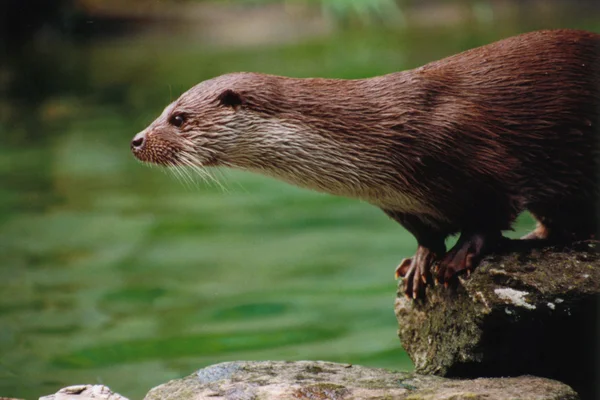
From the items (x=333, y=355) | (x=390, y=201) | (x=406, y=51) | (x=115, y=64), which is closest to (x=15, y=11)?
(x=115, y=64)

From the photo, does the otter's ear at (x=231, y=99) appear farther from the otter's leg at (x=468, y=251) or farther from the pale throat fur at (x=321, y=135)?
the otter's leg at (x=468, y=251)

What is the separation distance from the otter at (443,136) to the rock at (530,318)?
0.38 ft

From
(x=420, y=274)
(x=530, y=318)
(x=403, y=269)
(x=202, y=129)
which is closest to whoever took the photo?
(x=530, y=318)

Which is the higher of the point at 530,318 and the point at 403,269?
the point at 403,269

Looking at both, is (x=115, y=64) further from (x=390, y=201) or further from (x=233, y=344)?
(x=390, y=201)

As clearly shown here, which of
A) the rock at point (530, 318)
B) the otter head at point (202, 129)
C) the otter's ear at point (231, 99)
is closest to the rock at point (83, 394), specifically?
the otter head at point (202, 129)

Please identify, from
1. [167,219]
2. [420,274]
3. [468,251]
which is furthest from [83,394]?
[167,219]

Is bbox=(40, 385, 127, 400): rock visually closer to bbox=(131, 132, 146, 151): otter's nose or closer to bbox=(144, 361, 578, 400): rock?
bbox=(144, 361, 578, 400): rock

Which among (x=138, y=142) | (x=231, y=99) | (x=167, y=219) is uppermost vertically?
(x=231, y=99)

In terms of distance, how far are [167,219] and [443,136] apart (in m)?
5.10

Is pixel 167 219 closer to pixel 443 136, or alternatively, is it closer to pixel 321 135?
pixel 321 135

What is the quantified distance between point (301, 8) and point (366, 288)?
9707 millimetres

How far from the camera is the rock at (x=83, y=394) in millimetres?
3379

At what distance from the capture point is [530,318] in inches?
127
